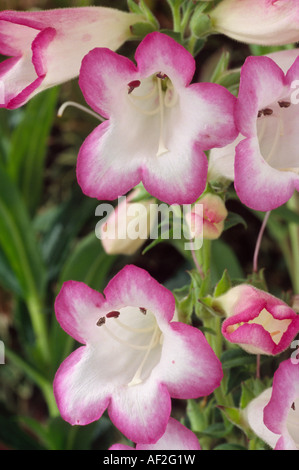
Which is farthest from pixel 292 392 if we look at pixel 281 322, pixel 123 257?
pixel 123 257

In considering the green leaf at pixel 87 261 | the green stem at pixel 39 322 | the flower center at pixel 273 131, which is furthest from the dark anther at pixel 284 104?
the green stem at pixel 39 322

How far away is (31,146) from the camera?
3.67 ft

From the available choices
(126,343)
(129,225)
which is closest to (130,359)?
(126,343)

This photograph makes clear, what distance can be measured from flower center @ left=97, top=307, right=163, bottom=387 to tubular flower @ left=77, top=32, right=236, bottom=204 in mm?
125

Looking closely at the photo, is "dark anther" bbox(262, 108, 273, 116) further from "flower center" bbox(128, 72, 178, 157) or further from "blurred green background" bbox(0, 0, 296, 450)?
"blurred green background" bbox(0, 0, 296, 450)

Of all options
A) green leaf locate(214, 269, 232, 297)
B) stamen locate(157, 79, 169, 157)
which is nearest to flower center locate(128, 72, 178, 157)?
stamen locate(157, 79, 169, 157)

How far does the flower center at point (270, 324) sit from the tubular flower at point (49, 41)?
0.24 m

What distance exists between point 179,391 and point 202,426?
14 centimetres

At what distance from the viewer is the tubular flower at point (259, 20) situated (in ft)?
1.58

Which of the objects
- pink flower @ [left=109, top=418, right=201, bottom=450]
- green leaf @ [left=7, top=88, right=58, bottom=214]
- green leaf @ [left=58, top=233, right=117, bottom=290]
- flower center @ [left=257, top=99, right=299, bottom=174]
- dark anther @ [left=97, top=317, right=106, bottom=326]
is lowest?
green leaf @ [left=58, top=233, right=117, bottom=290]

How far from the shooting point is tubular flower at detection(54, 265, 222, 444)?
1.54 feet

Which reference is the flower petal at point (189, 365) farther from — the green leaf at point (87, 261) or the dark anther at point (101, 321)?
the green leaf at point (87, 261)

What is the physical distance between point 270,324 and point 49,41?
0.28 meters

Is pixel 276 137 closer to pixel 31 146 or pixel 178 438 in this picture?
pixel 178 438
